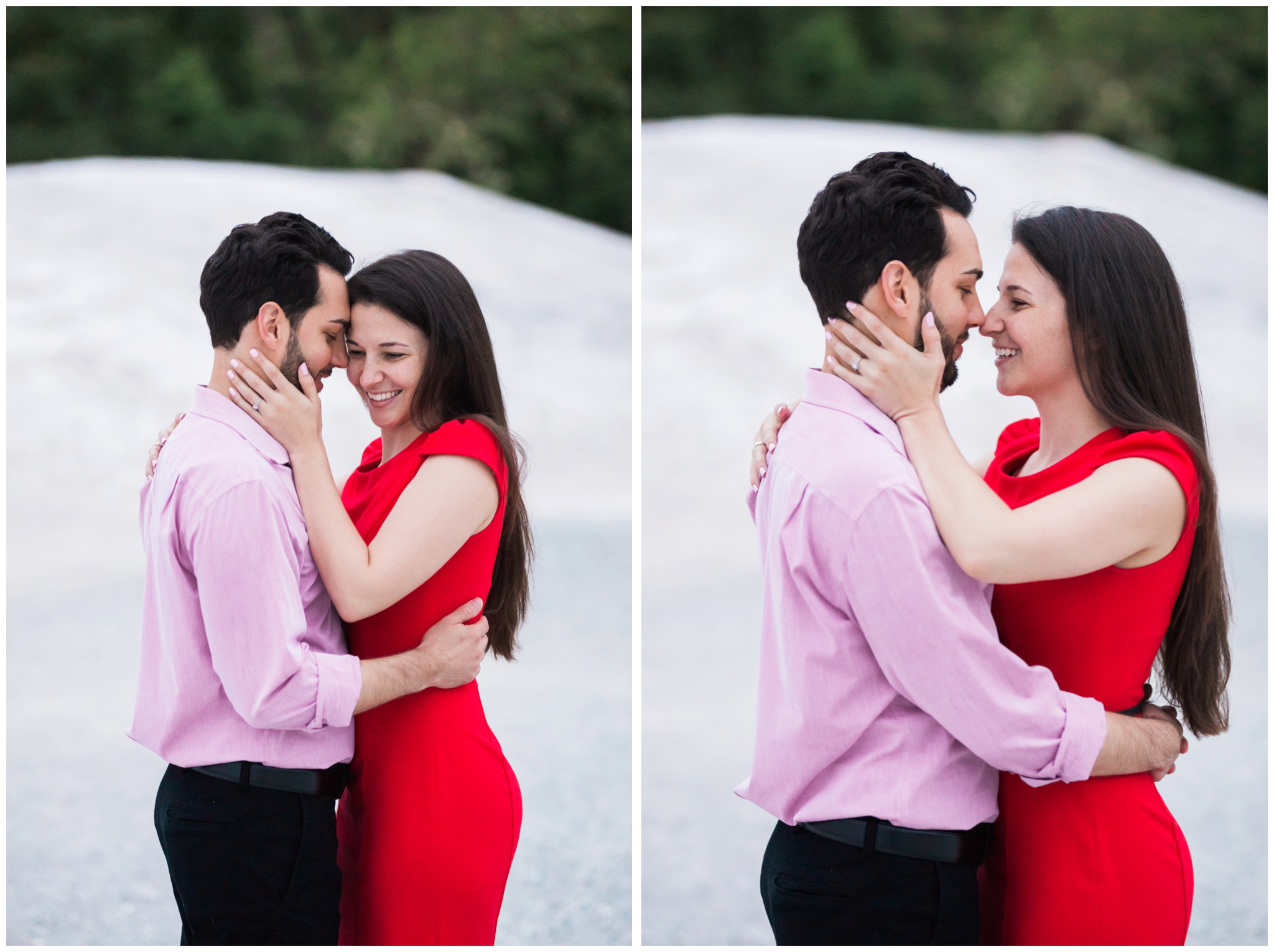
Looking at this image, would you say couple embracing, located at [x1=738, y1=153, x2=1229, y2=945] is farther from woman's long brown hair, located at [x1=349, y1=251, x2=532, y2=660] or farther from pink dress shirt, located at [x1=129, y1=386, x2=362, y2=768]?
pink dress shirt, located at [x1=129, y1=386, x2=362, y2=768]

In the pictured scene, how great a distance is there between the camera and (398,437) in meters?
2.05

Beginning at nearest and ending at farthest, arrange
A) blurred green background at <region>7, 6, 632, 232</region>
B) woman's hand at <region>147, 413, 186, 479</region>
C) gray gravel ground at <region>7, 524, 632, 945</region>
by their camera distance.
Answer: woman's hand at <region>147, 413, 186, 479</region> → gray gravel ground at <region>7, 524, 632, 945</region> → blurred green background at <region>7, 6, 632, 232</region>

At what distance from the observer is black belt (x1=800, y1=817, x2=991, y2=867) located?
1.65 meters

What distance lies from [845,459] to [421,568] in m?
0.66

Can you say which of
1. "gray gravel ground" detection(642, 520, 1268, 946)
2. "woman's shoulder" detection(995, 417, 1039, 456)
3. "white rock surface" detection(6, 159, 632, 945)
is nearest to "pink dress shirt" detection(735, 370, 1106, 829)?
"woman's shoulder" detection(995, 417, 1039, 456)

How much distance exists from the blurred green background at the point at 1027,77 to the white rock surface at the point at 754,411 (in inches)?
132

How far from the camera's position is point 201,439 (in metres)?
1.84

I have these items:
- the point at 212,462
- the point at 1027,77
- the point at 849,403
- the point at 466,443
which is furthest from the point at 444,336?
the point at 1027,77

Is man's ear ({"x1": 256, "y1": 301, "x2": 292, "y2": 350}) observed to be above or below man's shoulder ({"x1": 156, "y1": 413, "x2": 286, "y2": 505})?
above

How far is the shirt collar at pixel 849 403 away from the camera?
66.5 inches

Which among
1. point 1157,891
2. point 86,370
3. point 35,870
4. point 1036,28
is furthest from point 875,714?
point 1036,28

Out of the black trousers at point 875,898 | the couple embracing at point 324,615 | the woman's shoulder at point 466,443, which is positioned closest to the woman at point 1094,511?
the black trousers at point 875,898

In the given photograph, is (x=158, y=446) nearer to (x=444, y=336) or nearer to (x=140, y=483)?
(x=444, y=336)

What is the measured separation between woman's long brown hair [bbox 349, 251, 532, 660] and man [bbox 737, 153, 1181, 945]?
1.79ft
